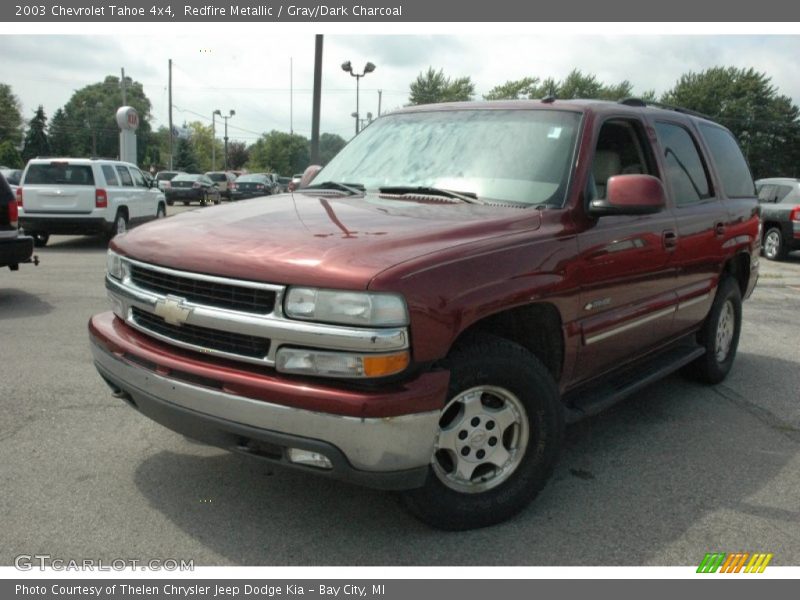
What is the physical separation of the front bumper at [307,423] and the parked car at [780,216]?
14.1 m

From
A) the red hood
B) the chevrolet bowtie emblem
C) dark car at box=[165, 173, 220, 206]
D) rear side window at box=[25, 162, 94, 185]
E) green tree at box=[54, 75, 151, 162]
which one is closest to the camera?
the red hood

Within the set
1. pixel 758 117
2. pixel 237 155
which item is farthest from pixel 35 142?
pixel 758 117

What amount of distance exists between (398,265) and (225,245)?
2.49 ft

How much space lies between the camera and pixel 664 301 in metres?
4.22

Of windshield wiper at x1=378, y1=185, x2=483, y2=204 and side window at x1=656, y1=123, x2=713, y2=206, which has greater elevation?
side window at x1=656, y1=123, x2=713, y2=206

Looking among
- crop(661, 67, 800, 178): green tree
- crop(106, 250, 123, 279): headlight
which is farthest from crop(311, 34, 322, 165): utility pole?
crop(661, 67, 800, 178): green tree

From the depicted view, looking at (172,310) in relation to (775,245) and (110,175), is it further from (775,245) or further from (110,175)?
(775,245)

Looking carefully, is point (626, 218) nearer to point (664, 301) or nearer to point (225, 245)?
point (664, 301)

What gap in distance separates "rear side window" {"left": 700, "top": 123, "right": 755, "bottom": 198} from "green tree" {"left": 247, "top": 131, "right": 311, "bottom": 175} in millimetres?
109279

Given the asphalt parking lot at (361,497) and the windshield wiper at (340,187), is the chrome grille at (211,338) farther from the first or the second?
the windshield wiper at (340,187)

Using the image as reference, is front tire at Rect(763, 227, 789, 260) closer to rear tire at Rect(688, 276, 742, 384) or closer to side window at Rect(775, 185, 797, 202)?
Result: side window at Rect(775, 185, 797, 202)

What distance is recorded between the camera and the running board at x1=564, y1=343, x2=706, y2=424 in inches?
140

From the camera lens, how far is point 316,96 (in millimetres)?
14680
